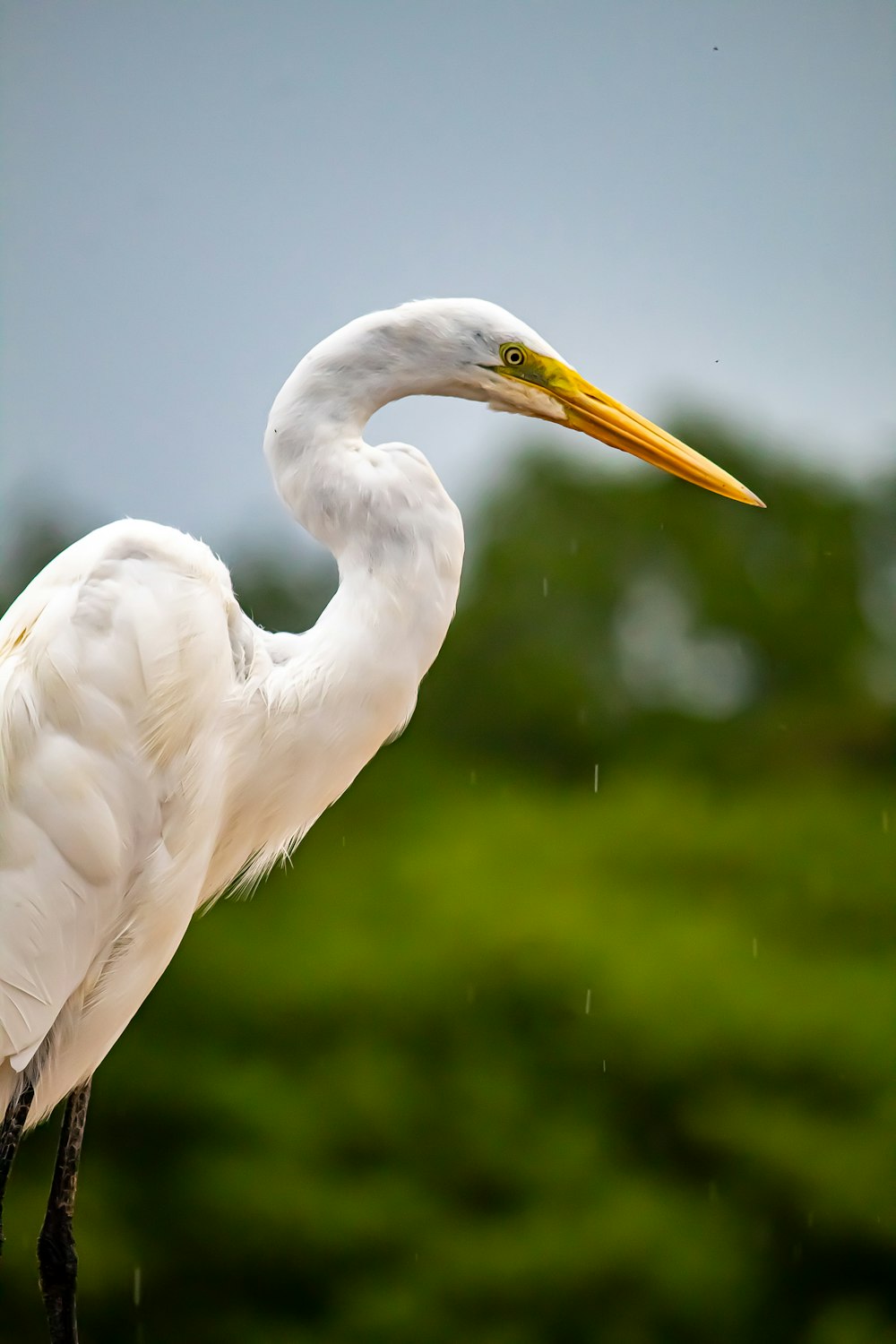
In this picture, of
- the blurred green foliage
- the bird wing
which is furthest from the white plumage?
the blurred green foliage

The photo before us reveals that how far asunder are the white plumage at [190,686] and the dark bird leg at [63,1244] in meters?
0.06

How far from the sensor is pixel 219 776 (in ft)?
4.95

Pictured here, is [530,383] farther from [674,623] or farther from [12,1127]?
[674,623]

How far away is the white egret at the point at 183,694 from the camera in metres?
1.46

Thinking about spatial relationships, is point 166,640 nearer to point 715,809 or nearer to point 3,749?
point 3,749

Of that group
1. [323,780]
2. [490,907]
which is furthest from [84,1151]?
[323,780]

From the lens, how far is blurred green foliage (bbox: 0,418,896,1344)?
15.6ft

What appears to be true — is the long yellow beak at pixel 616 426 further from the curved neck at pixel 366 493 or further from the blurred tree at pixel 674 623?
the blurred tree at pixel 674 623

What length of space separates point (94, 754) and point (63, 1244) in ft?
2.13

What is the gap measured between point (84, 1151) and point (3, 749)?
375 centimetres

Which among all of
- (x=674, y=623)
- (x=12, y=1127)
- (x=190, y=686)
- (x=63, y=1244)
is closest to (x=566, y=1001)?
(x=674, y=623)

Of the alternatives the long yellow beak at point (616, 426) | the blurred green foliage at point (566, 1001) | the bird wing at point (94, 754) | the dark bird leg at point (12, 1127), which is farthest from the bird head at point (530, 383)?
the blurred green foliage at point (566, 1001)

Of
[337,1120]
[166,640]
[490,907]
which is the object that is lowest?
[337,1120]

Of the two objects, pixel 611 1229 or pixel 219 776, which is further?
pixel 611 1229
